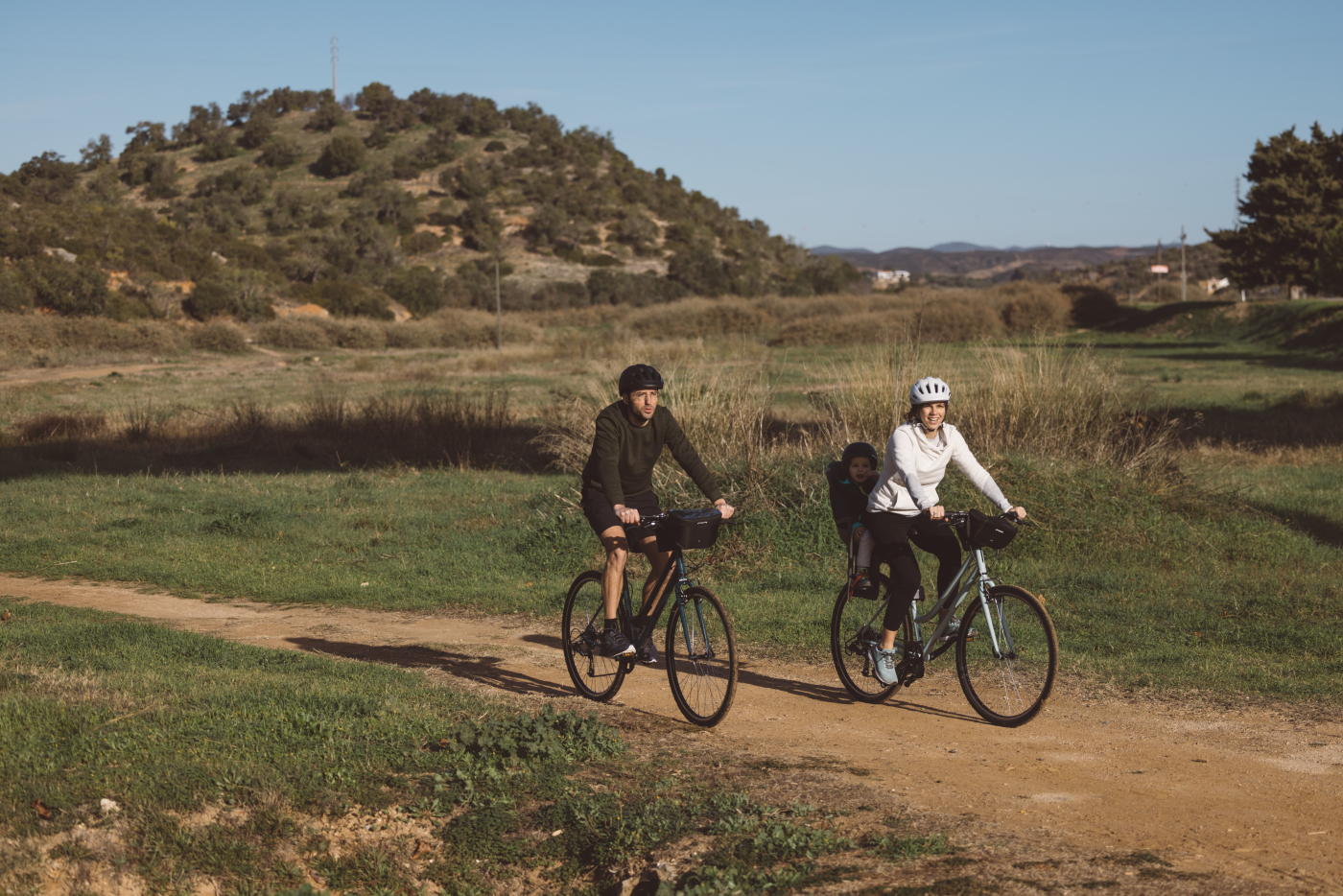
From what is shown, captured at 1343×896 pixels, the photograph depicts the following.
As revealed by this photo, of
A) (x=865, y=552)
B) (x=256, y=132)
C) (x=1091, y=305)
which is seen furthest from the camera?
(x=256, y=132)

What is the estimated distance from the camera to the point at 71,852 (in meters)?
4.78

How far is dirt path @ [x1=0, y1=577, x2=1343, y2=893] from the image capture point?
188 inches

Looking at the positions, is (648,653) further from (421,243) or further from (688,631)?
(421,243)

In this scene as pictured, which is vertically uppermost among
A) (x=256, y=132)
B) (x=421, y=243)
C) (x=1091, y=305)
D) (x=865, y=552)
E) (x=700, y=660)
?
(x=256, y=132)

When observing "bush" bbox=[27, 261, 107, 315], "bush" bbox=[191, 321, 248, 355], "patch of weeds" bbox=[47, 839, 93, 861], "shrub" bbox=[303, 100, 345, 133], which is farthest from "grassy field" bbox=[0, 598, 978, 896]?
"shrub" bbox=[303, 100, 345, 133]

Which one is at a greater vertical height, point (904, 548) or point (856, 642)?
point (904, 548)

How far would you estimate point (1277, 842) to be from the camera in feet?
15.4

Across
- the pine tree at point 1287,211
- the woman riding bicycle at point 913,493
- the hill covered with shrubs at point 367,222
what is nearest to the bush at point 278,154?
the hill covered with shrubs at point 367,222

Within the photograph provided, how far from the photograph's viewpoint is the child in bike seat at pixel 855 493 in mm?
6852

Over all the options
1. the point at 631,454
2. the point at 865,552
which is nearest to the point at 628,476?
the point at 631,454

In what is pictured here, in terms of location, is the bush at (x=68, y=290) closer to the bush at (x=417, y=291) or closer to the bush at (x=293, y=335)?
the bush at (x=293, y=335)

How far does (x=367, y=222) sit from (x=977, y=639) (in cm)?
7964

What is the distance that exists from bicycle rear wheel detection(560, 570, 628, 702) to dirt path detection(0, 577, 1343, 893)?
15 centimetres

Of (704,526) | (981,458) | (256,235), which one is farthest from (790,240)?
(704,526)
